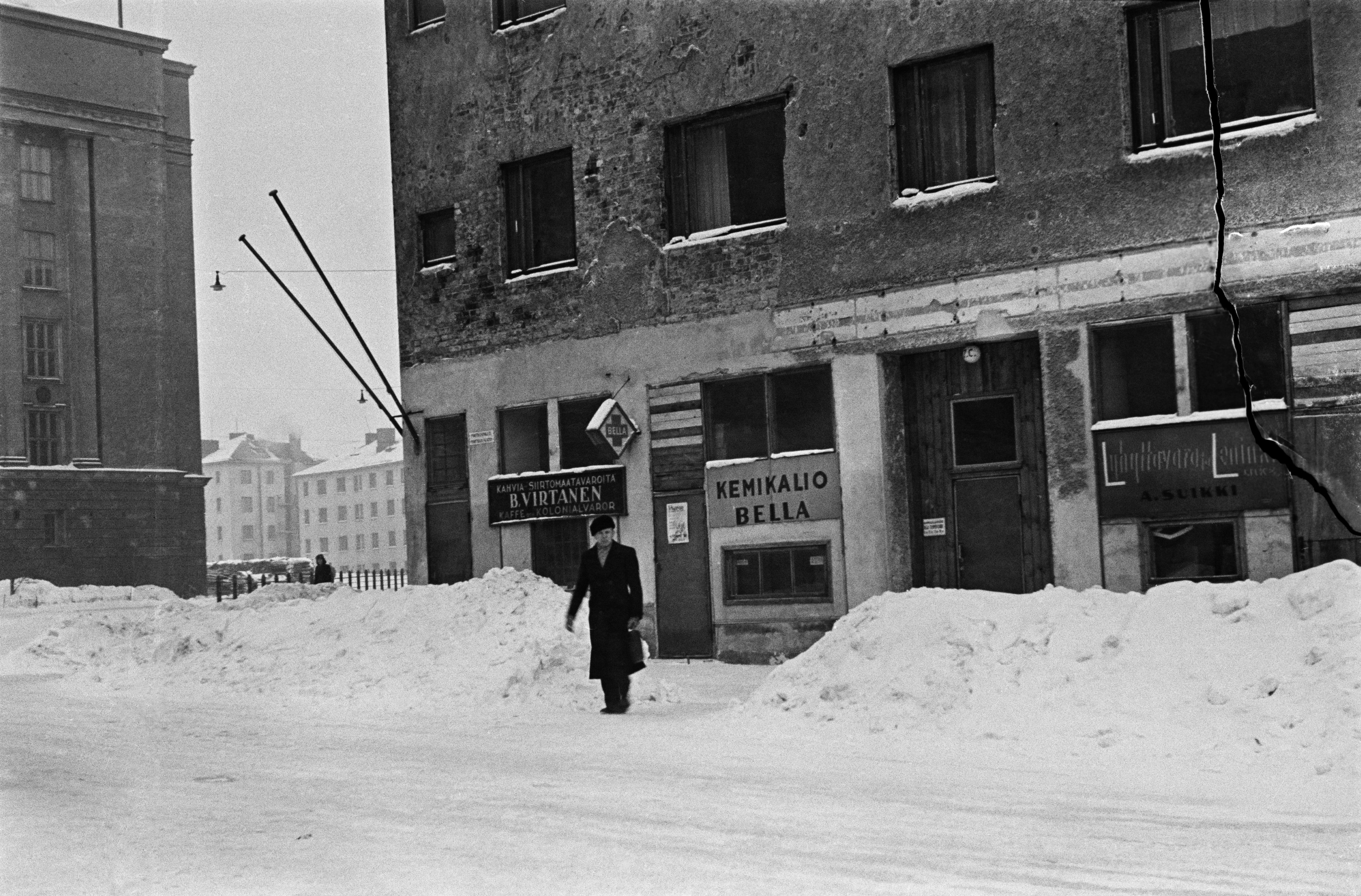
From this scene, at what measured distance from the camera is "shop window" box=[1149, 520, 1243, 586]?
15406mm

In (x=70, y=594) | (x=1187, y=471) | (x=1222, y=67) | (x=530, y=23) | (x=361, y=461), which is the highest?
(x=361, y=461)

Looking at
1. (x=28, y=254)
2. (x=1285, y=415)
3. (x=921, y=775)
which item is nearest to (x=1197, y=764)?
(x=921, y=775)

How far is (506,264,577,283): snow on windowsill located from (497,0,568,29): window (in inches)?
139

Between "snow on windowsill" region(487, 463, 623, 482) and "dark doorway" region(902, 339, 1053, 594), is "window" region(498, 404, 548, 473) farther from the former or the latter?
"dark doorway" region(902, 339, 1053, 594)

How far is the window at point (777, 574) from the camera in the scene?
61.6 feet

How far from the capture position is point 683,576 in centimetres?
2034

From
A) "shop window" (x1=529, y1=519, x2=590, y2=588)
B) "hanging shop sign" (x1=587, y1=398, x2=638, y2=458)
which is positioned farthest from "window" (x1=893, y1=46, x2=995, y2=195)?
"shop window" (x1=529, y1=519, x2=590, y2=588)

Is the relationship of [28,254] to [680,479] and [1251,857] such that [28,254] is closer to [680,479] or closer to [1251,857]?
[680,479]

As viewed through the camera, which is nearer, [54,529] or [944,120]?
[944,120]

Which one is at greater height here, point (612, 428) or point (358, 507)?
Result: point (358, 507)

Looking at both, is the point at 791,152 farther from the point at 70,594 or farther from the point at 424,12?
the point at 70,594

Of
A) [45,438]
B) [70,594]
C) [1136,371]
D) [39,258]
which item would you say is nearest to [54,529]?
[45,438]

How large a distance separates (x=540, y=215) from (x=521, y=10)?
293 centimetres

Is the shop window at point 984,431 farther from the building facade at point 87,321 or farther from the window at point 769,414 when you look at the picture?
the building facade at point 87,321
